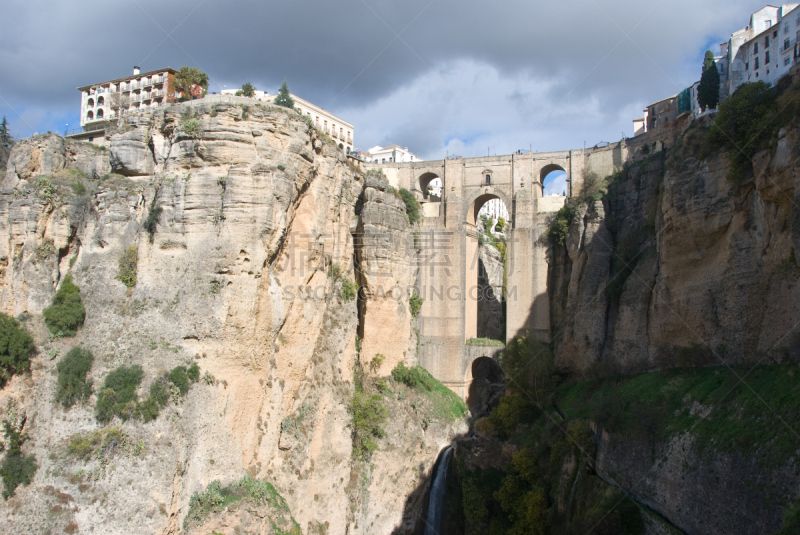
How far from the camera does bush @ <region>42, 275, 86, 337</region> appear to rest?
716 inches

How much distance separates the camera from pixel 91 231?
789 inches

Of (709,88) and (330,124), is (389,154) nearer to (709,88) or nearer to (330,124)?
(330,124)

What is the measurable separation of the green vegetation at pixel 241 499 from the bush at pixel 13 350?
243 inches

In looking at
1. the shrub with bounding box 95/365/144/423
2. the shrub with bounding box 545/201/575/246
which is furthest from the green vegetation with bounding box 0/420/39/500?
the shrub with bounding box 545/201/575/246

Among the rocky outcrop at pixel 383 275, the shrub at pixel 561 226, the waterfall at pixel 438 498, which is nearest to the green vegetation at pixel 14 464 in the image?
the rocky outcrop at pixel 383 275

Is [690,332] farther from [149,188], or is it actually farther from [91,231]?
[91,231]

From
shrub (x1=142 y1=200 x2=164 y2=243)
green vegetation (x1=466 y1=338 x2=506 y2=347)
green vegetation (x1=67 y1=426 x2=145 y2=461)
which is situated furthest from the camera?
green vegetation (x1=466 y1=338 x2=506 y2=347)

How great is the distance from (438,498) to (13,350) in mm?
16493

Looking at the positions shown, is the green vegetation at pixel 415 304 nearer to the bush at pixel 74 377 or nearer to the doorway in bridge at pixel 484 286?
the doorway in bridge at pixel 484 286

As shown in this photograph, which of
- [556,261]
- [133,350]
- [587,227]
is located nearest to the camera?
[133,350]

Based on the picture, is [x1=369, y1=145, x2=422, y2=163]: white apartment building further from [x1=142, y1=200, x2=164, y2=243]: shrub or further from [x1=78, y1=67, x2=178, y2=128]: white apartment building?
[x1=142, y1=200, x2=164, y2=243]: shrub

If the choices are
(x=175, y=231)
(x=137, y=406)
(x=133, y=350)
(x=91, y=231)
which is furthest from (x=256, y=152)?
(x=137, y=406)

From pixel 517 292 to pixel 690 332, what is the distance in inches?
457

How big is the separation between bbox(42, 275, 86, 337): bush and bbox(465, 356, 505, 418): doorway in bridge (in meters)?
18.2
